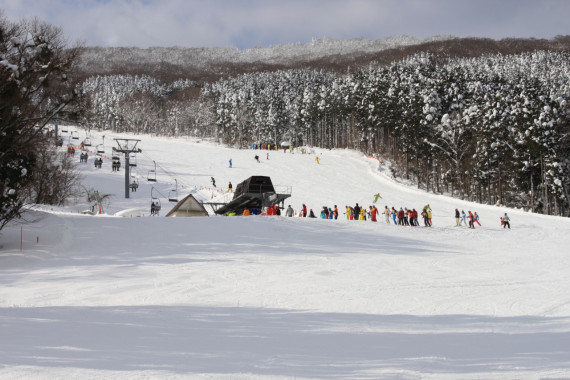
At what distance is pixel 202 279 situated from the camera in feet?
42.1

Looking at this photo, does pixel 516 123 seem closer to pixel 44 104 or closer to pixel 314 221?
pixel 314 221

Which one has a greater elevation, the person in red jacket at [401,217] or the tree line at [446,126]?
the tree line at [446,126]

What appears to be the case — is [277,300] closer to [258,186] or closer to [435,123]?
[258,186]

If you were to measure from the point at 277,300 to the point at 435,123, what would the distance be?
177 feet

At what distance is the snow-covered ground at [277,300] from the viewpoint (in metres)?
6.58

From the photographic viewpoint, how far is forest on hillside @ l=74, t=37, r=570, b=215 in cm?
4588

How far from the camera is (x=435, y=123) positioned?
197ft

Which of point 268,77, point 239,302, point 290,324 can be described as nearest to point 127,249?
point 239,302

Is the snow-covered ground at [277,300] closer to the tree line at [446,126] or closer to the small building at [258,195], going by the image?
the small building at [258,195]

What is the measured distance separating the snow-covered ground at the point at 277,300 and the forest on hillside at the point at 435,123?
19.7 ft

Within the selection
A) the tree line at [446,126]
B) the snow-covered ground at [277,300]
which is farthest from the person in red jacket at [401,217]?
the tree line at [446,126]

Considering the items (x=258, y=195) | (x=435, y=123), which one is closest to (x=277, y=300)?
(x=258, y=195)

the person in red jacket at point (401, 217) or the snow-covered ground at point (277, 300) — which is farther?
the person in red jacket at point (401, 217)

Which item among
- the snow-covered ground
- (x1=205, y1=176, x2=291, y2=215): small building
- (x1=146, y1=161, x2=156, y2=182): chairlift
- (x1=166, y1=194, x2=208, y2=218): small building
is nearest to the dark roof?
(x1=205, y1=176, x2=291, y2=215): small building
